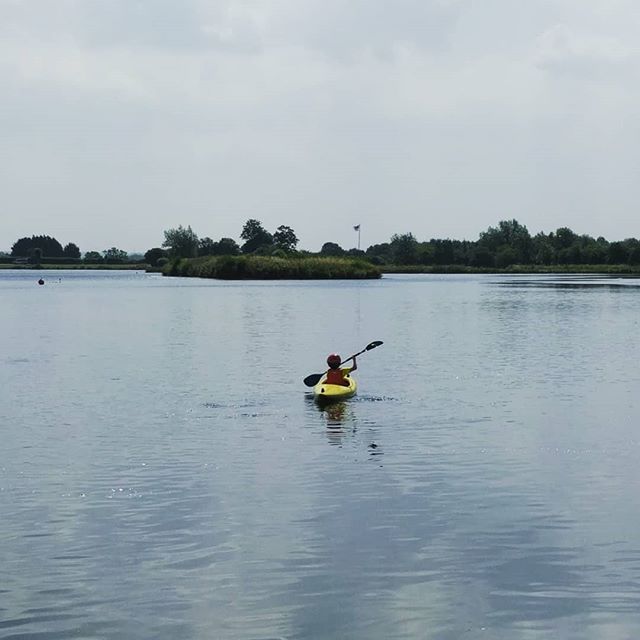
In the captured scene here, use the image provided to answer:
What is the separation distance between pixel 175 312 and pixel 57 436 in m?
70.0

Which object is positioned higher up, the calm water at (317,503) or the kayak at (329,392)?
the kayak at (329,392)

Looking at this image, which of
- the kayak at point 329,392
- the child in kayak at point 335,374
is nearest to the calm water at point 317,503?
the kayak at point 329,392

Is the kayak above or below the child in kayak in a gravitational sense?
below

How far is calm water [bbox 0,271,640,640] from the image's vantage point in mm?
14992

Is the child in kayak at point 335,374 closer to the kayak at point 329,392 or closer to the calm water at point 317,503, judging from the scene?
the kayak at point 329,392

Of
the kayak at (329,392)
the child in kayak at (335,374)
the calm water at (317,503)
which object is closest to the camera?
the calm water at (317,503)

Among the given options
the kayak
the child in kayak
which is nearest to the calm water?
the kayak

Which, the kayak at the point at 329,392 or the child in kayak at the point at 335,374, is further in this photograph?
the child in kayak at the point at 335,374

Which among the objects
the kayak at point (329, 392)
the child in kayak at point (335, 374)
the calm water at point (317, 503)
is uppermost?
the child in kayak at point (335, 374)

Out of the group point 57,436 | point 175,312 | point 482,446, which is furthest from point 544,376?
point 175,312

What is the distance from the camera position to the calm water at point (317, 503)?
15.0 metres

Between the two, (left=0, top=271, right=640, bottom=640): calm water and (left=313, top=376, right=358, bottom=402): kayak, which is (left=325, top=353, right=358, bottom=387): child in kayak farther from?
(left=0, top=271, right=640, bottom=640): calm water

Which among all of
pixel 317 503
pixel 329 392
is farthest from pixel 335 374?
pixel 317 503

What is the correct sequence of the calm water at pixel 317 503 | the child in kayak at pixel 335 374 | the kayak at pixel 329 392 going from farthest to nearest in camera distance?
the child in kayak at pixel 335 374
the kayak at pixel 329 392
the calm water at pixel 317 503
